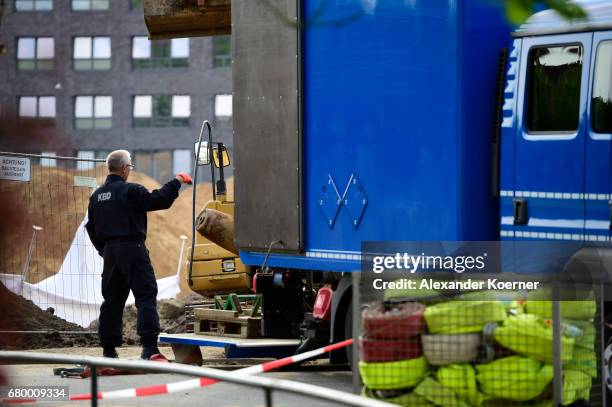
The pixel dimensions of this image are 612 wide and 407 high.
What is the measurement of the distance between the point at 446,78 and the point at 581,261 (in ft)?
5.52

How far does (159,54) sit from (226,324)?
204ft

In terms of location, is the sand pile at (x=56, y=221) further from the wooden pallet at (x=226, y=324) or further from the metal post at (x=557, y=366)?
the metal post at (x=557, y=366)

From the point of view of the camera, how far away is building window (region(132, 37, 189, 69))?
239 ft

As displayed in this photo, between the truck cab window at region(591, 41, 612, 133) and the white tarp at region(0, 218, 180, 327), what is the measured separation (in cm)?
996

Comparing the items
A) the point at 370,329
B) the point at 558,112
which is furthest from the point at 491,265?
the point at 370,329

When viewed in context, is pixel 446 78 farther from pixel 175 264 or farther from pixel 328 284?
pixel 175 264

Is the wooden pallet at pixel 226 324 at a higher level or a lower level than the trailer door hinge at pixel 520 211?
lower

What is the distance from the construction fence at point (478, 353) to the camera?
21.0 ft

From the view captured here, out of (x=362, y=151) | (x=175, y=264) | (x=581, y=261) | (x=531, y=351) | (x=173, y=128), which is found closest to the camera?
(x=531, y=351)

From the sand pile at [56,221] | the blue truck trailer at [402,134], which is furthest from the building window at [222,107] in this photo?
the blue truck trailer at [402,134]

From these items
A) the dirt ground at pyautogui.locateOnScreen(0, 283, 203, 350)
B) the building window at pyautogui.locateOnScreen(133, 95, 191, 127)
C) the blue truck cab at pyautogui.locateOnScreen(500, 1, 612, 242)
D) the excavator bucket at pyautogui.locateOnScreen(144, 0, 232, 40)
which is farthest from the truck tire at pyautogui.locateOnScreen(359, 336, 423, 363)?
the building window at pyautogui.locateOnScreen(133, 95, 191, 127)

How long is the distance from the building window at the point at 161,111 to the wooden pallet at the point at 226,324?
60.4 m

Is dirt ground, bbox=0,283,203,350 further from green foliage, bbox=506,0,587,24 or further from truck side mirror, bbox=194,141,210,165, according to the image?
green foliage, bbox=506,0,587,24

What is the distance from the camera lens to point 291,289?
11531mm
